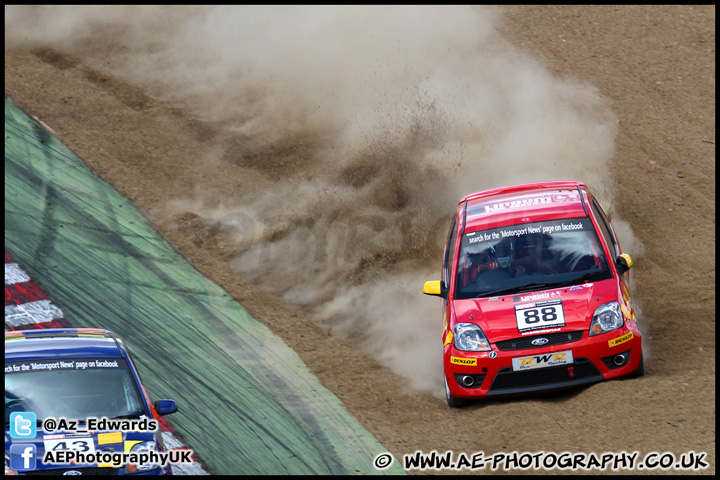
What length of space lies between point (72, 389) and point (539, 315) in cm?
414

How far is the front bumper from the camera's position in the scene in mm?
7504

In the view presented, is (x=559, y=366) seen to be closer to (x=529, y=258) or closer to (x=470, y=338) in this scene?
(x=470, y=338)

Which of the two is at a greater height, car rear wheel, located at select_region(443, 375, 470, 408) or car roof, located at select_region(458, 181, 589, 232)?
car roof, located at select_region(458, 181, 589, 232)

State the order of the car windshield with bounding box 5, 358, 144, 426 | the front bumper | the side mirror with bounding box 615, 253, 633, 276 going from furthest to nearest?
1. the side mirror with bounding box 615, 253, 633, 276
2. the front bumper
3. the car windshield with bounding box 5, 358, 144, 426

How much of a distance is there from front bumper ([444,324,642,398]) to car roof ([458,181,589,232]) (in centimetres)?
152

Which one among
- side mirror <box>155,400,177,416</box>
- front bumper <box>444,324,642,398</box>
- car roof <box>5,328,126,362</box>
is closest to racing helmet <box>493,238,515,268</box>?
front bumper <box>444,324,642,398</box>

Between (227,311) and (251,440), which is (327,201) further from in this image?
(251,440)

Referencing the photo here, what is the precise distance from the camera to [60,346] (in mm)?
6844

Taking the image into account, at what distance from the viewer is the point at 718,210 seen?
1205 cm

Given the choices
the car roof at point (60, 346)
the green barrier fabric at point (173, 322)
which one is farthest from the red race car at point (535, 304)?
the car roof at point (60, 346)

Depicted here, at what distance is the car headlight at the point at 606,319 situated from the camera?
297 inches

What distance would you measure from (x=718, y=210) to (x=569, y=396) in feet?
19.0

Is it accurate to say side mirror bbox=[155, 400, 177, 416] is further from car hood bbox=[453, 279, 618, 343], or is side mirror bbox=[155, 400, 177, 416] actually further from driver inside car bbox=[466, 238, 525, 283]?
driver inside car bbox=[466, 238, 525, 283]

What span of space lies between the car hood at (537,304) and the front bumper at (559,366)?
4.4 inches
